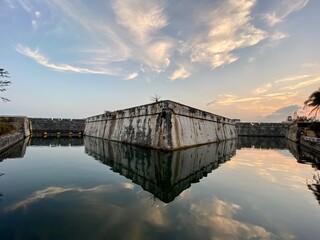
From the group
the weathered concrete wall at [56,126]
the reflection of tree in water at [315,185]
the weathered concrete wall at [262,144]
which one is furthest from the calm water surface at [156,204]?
the weathered concrete wall at [56,126]

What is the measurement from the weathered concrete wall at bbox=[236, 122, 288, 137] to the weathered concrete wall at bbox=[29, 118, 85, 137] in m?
24.7

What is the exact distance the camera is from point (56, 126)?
28828 millimetres

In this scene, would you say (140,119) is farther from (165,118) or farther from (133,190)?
(133,190)

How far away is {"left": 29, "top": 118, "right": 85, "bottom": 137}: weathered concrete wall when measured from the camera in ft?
91.2

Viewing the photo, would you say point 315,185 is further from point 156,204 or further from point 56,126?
point 56,126

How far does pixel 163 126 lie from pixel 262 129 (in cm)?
2943

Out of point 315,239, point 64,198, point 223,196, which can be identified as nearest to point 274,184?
point 223,196

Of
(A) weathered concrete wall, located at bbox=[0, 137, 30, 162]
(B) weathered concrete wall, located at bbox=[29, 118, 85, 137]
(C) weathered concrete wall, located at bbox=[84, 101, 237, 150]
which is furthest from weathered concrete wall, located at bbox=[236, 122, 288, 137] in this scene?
(A) weathered concrete wall, located at bbox=[0, 137, 30, 162]

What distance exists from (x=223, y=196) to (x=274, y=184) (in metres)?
1.85

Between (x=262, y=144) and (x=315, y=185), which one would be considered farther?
(x=262, y=144)

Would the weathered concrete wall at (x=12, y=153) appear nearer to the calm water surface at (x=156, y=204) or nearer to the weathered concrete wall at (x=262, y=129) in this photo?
the calm water surface at (x=156, y=204)

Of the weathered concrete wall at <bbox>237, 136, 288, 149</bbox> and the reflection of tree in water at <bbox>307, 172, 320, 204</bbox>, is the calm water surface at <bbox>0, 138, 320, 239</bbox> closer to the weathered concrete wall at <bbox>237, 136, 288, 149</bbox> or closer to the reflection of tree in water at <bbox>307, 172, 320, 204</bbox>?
the reflection of tree in water at <bbox>307, 172, 320, 204</bbox>

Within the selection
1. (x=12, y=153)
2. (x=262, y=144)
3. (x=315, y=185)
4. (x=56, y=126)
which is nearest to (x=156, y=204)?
(x=315, y=185)

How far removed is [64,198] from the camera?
12.4 feet
